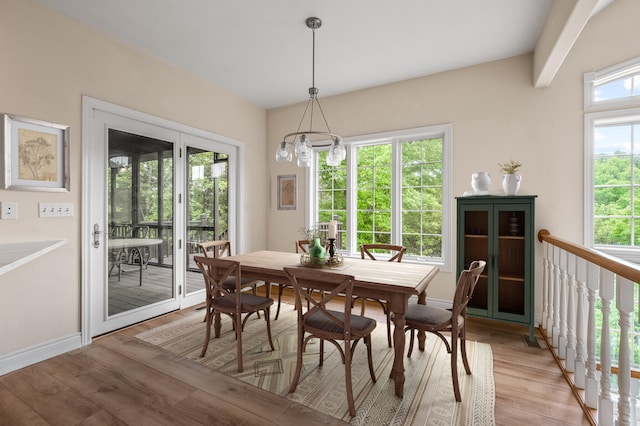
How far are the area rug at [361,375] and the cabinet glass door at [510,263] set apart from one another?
0.61 meters

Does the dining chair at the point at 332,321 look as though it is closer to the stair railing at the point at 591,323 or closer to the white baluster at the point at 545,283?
the stair railing at the point at 591,323

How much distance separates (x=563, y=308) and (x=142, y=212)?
414 centimetres

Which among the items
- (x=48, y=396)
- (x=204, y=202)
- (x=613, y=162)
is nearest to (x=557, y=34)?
(x=613, y=162)

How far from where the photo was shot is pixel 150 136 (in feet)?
11.2

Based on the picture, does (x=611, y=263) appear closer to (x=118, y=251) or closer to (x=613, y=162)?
(x=613, y=162)

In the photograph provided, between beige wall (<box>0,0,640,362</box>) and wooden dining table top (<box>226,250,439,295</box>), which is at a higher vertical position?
beige wall (<box>0,0,640,362</box>)

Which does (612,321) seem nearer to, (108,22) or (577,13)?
(577,13)

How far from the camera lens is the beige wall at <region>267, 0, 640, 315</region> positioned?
298cm

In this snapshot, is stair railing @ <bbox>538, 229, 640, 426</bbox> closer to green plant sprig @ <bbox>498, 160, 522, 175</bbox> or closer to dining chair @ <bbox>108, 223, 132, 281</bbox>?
green plant sprig @ <bbox>498, 160, 522, 175</bbox>

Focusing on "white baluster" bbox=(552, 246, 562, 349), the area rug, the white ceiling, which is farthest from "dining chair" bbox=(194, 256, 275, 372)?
"white baluster" bbox=(552, 246, 562, 349)

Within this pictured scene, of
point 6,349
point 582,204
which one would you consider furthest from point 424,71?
point 6,349

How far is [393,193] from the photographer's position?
4.12 meters

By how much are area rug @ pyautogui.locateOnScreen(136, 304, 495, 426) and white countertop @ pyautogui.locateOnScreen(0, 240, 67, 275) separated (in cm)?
118

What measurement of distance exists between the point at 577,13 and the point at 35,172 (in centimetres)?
418
